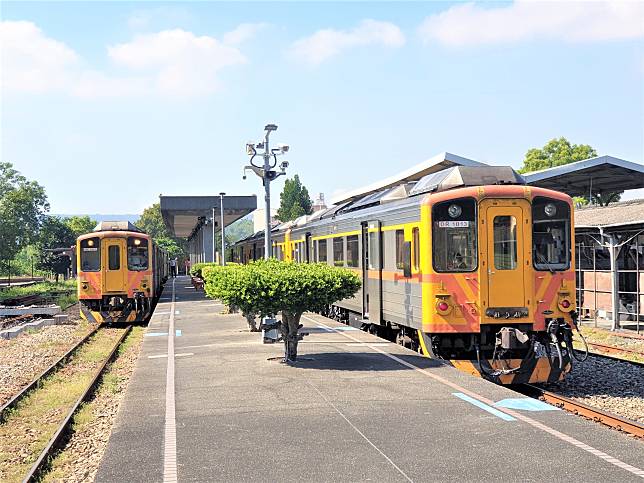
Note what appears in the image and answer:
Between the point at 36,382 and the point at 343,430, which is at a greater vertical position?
the point at 343,430

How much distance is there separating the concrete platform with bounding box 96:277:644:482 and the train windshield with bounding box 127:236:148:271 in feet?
39.5

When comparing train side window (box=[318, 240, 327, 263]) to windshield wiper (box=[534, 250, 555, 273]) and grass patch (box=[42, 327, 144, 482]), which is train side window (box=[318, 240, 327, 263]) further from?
windshield wiper (box=[534, 250, 555, 273])

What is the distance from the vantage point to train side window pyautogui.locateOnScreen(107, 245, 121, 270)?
24.2 m

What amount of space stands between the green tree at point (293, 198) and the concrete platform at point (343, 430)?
87.4m

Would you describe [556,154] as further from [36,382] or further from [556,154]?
[36,382]

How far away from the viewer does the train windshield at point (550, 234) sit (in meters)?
11.8

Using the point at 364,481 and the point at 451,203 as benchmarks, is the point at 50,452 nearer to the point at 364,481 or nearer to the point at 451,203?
the point at 364,481

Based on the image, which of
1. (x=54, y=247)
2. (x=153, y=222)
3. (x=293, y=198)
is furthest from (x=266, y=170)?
(x=153, y=222)

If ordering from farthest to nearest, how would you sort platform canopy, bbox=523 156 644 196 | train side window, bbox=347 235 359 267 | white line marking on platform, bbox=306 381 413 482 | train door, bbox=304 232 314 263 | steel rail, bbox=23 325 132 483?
train door, bbox=304 232 314 263
platform canopy, bbox=523 156 644 196
train side window, bbox=347 235 359 267
steel rail, bbox=23 325 132 483
white line marking on platform, bbox=306 381 413 482

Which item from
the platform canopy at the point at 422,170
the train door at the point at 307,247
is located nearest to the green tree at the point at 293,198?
the platform canopy at the point at 422,170

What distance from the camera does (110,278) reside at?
24109 mm

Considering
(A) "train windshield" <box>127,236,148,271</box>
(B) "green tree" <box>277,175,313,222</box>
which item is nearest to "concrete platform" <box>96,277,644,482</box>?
(A) "train windshield" <box>127,236,148,271</box>

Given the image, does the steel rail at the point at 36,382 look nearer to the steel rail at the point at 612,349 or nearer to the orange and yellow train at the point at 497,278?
the orange and yellow train at the point at 497,278

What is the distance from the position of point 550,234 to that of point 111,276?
1597 cm
